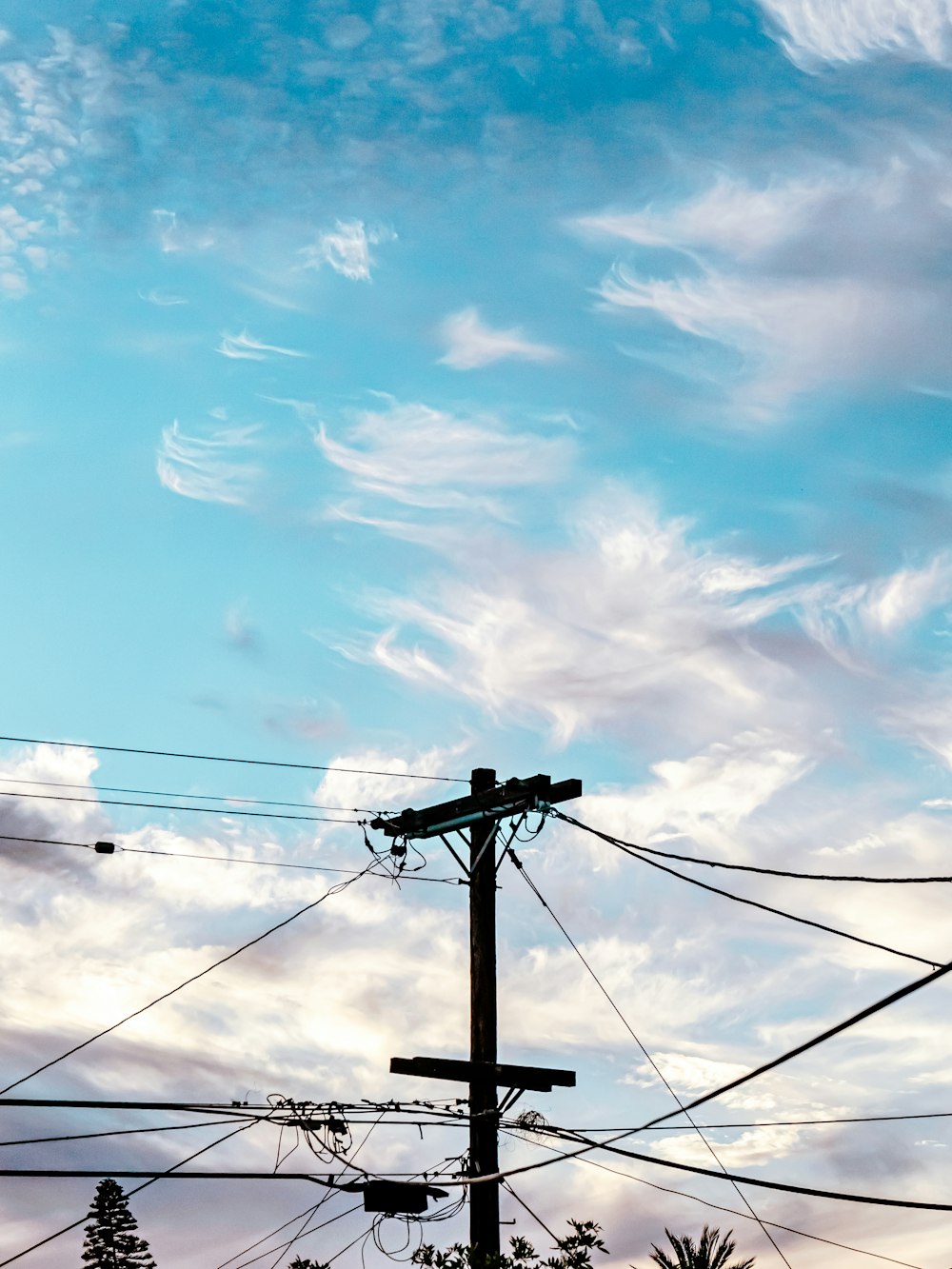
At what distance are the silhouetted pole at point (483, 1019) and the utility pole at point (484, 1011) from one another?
12 mm

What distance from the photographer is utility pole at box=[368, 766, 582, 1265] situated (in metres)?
19.5

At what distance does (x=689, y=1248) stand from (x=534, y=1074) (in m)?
9.00

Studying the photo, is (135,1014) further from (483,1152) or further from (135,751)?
(483,1152)

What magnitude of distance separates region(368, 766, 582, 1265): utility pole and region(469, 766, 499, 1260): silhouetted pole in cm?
1

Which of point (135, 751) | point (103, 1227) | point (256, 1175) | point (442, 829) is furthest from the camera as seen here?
point (103, 1227)

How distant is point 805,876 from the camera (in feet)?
61.8

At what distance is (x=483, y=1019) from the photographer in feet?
66.5

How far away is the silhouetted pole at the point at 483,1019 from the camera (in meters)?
19.4

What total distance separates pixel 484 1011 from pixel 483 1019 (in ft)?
0.33

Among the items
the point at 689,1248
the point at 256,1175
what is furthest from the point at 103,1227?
the point at 256,1175

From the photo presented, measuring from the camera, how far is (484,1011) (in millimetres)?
20281

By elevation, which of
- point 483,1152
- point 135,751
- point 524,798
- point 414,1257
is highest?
point 135,751

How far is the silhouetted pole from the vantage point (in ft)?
63.7

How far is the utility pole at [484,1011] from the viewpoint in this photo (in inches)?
767
